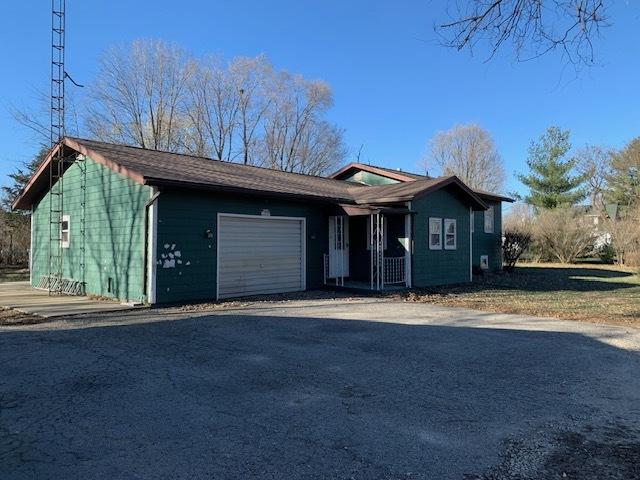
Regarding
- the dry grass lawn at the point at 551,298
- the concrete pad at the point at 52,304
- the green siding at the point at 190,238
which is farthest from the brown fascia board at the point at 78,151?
the dry grass lawn at the point at 551,298

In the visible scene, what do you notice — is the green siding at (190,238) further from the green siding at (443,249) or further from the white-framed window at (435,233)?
the white-framed window at (435,233)

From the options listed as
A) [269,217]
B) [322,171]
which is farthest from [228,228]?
[322,171]

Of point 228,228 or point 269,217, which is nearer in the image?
point 228,228

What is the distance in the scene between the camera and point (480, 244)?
76.1ft

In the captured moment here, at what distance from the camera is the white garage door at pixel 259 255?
41.7 feet

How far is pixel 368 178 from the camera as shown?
23.7 m

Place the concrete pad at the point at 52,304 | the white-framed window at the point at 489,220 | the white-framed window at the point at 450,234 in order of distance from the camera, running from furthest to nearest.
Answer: the white-framed window at the point at 489,220, the white-framed window at the point at 450,234, the concrete pad at the point at 52,304

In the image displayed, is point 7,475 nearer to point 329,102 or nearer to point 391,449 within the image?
point 391,449

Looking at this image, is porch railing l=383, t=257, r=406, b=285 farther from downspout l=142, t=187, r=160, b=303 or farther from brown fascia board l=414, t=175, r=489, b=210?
downspout l=142, t=187, r=160, b=303

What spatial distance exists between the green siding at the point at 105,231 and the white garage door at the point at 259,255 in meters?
2.05

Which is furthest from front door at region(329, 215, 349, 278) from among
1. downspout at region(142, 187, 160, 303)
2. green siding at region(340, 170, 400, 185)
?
green siding at region(340, 170, 400, 185)

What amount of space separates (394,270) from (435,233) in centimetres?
226

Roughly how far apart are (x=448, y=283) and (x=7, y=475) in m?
15.8

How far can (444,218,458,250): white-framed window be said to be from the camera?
57.9 feet
